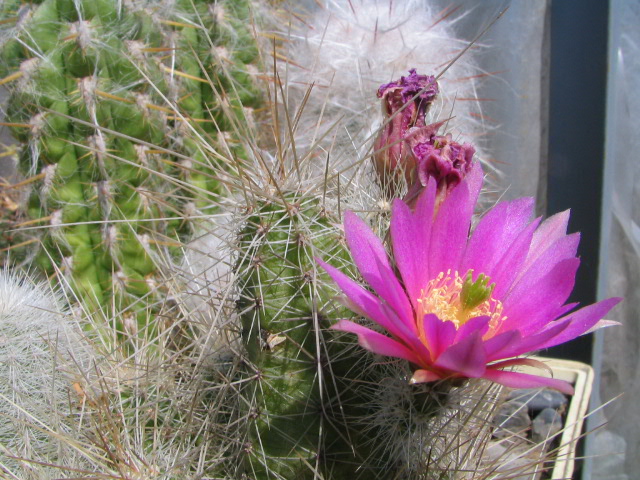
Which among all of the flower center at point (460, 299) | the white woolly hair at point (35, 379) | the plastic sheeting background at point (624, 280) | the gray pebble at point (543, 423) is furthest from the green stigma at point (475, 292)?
the plastic sheeting background at point (624, 280)

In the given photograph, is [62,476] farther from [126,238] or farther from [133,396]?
[126,238]

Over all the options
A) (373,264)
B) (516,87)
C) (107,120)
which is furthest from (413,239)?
(516,87)

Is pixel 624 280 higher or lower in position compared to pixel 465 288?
lower

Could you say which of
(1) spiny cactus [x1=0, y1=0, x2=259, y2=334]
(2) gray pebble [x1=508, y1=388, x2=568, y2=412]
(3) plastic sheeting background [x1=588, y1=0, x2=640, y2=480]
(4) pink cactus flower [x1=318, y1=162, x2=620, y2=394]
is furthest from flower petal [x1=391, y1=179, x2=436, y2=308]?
(3) plastic sheeting background [x1=588, y1=0, x2=640, y2=480]

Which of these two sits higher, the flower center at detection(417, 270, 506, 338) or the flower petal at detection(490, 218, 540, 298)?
the flower petal at detection(490, 218, 540, 298)

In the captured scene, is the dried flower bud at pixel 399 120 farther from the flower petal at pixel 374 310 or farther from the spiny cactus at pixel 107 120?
the spiny cactus at pixel 107 120

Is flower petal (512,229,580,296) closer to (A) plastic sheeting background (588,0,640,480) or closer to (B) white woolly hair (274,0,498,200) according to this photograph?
(B) white woolly hair (274,0,498,200)

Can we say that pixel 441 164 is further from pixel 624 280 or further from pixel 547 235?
pixel 624 280
